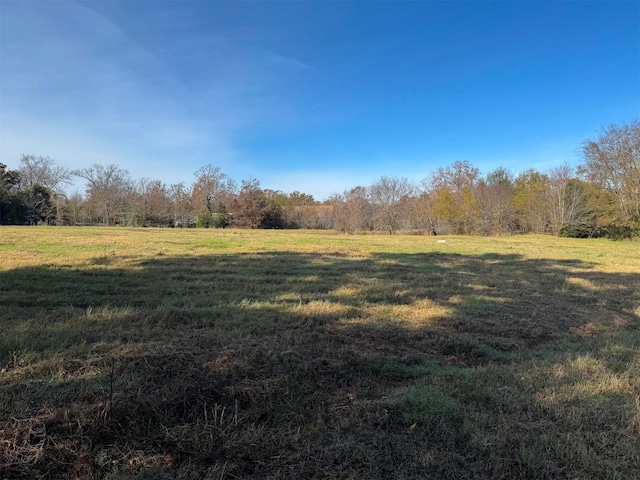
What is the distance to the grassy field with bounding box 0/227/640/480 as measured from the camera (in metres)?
2.39

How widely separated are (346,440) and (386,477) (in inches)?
15.5

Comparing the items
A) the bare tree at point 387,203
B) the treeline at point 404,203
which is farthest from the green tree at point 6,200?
the bare tree at point 387,203

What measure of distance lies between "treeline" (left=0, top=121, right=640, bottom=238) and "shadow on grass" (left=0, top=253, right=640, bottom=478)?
92.5ft

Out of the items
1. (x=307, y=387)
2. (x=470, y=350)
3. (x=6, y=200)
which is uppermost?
(x=6, y=200)

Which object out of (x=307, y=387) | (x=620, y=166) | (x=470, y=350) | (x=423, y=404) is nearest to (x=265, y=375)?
(x=307, y=387)

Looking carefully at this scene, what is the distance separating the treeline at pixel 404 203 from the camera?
30078 millimetres

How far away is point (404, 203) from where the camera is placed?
45750 mm

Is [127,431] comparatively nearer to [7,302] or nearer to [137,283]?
[7,302]

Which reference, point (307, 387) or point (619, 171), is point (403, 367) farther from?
point (619, 171)

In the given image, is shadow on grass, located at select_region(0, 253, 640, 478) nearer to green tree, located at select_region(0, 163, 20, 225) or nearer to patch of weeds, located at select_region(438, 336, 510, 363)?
patch of weeds, located at select_region(438, 336, 510, 363)

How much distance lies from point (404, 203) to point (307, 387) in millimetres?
43993

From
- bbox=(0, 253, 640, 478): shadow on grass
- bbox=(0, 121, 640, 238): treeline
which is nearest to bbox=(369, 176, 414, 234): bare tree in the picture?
bbox=(0, 121, 640, 238): treeline

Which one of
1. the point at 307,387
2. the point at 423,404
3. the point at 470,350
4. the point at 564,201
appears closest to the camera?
the point at 423,404

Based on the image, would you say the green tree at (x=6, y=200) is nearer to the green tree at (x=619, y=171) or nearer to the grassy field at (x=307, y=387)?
the grassy field at (x=307, y=387)
